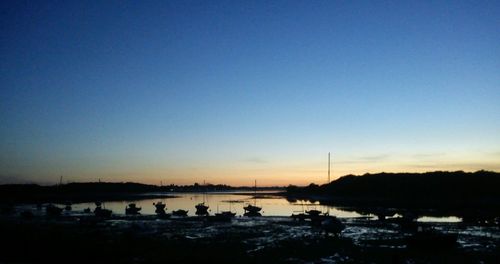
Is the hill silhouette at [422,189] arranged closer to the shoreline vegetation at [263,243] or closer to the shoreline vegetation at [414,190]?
the shoreline vegetation at [414,190]

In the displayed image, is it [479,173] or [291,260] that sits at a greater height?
[479,173]

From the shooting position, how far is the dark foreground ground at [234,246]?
2809 cm

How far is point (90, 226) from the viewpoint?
4825cm

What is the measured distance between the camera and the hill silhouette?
107231 mm

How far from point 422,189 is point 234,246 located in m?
103

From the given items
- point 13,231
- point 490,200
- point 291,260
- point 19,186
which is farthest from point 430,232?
point 19,186

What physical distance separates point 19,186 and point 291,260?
202m

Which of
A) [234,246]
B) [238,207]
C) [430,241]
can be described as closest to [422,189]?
[238,207]

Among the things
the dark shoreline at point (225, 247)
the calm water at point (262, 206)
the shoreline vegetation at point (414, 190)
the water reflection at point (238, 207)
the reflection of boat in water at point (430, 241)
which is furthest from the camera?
the shoreline vegetation at point (414, 190)

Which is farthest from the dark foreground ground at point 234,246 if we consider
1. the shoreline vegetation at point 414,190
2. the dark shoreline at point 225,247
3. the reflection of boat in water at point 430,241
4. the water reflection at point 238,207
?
Result: the shoreline vegetation at point 414,190

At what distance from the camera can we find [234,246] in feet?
110

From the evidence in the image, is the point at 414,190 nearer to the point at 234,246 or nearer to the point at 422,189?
the point at 422,189

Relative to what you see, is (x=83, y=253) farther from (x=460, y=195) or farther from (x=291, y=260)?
(x=460, y=195)

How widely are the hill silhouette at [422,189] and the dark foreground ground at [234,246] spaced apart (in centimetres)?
6171
